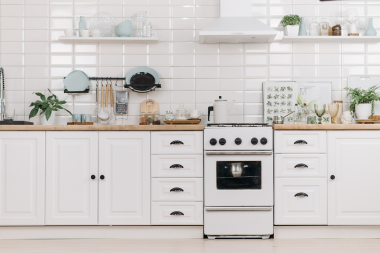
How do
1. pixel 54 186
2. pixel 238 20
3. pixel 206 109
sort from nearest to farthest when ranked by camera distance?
pixel 54 186 < pixel 238 20 < pixel 206 109

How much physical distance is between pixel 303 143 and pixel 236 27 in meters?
1.09

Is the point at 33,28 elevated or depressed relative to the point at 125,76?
elevated

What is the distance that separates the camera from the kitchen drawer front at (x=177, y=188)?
8.68 ft

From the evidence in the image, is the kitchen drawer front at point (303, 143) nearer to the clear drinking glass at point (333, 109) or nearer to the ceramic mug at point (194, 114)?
the clear drinking glass at point (333, 109)

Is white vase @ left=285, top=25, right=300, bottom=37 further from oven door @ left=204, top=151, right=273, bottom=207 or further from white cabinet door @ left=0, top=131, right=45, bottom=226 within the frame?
white cabinet door @ left=0, top=131, right=45, bottom=226

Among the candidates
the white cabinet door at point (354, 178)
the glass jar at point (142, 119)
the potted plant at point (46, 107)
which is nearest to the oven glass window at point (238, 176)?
the white cabinet door at point (354, 178)

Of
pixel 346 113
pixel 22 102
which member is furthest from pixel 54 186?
pixel 346 113

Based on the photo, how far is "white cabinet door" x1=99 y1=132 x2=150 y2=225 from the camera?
2.64 meters

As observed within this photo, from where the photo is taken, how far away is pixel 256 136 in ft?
8.66

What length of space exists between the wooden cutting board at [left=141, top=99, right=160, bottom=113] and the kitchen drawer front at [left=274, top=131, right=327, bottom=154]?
115 centimetres

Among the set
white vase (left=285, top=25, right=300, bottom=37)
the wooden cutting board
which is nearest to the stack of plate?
the wooden cutting board

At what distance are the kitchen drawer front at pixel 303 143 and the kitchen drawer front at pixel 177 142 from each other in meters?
0.60

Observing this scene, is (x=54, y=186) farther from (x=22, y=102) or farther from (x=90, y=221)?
(x=22, y=102)

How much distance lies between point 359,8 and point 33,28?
303 cm
